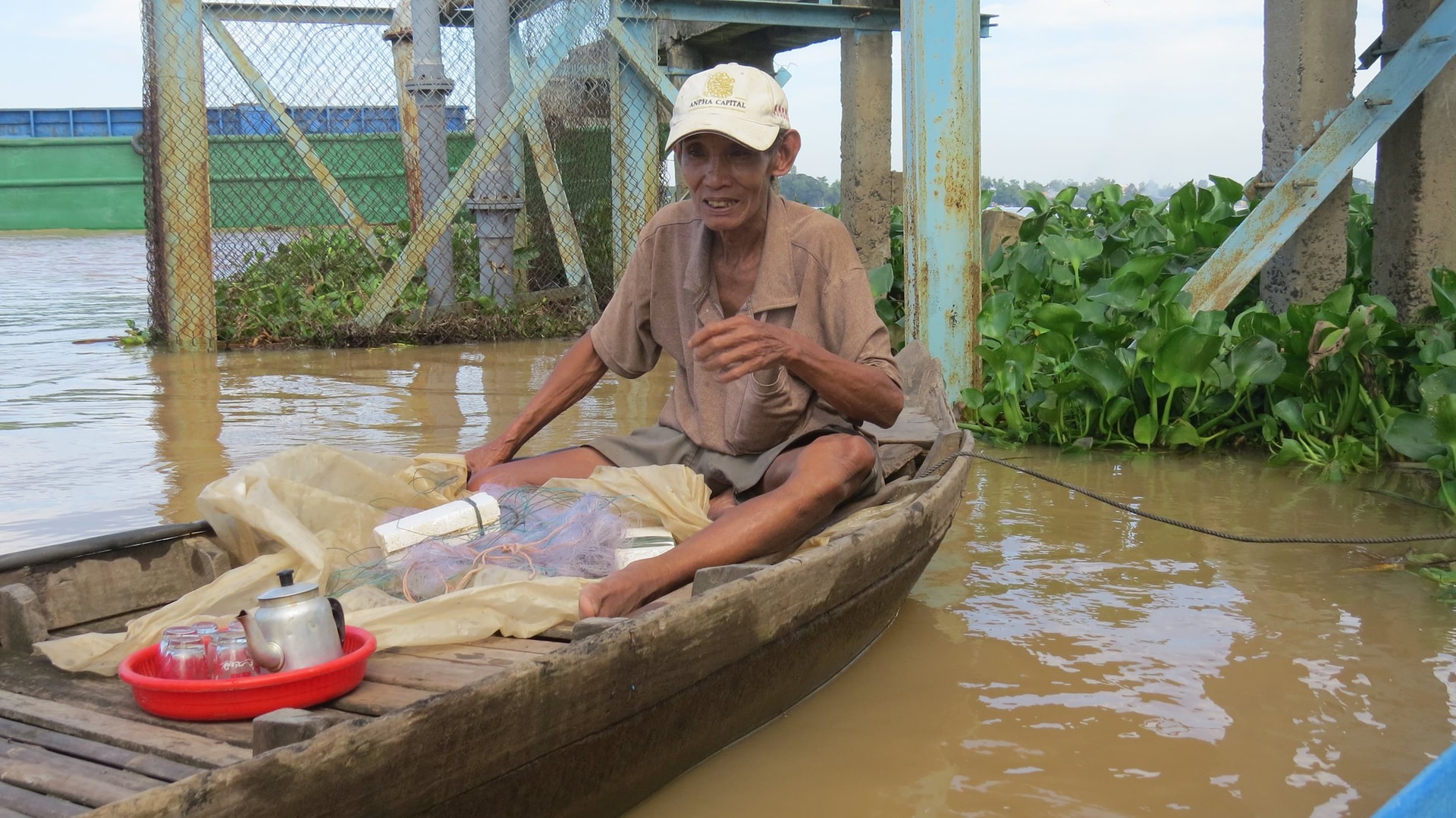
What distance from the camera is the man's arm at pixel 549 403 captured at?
11.0 ft

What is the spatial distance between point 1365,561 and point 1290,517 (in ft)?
1.55

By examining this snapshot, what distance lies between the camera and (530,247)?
8891 mm

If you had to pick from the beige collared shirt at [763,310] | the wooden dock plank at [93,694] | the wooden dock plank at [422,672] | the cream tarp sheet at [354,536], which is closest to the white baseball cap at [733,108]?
the beige collared shirt at [763,310]

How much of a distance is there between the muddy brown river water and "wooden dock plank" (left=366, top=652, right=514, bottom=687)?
0.42 m

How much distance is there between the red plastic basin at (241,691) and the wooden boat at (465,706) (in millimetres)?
23

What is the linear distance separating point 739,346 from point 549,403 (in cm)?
99

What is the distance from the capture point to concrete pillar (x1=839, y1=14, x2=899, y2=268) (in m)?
7.48

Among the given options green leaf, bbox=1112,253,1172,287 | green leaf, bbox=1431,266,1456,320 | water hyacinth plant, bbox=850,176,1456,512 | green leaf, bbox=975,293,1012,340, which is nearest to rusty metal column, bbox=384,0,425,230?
green leaf, bbox=975,293,1012,340

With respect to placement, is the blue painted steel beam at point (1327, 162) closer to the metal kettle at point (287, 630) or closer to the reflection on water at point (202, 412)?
the reflection on water at point (202, 412)

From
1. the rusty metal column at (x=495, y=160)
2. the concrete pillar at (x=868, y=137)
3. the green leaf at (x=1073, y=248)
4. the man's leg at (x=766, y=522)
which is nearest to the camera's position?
the man's leg at (x=766, y=522)

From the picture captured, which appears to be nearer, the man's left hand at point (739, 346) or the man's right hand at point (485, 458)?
the man's left hand at point (739, 346)

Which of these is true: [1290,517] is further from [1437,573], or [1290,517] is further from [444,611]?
[444,611]

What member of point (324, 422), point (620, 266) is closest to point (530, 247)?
point (620, 266)

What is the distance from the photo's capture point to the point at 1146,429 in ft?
16.3
